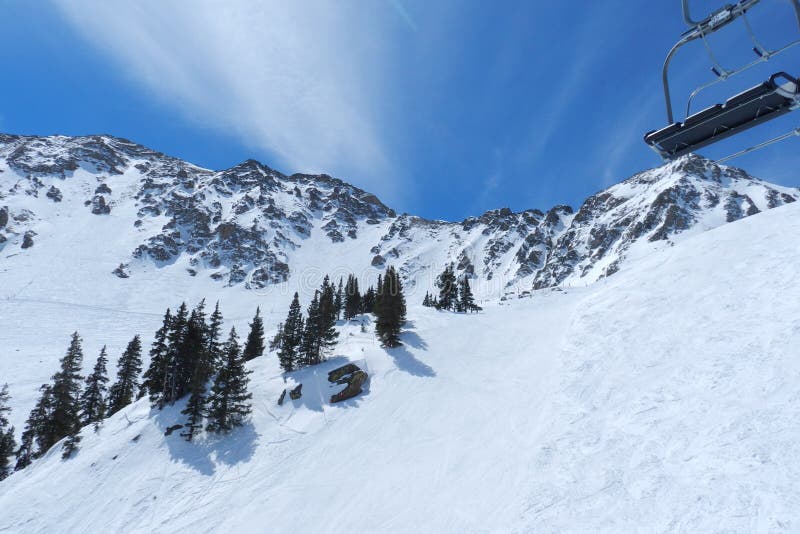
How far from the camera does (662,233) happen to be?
140125 millimetres

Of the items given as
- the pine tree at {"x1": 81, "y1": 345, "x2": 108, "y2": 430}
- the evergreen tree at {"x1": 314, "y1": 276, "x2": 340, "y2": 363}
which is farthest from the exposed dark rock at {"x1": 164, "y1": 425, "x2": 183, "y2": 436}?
the pine tree at {"x1": 81, "y1": 345, "x2": 108, "y2": 430}

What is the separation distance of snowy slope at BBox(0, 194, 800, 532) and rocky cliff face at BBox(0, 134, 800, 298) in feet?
361

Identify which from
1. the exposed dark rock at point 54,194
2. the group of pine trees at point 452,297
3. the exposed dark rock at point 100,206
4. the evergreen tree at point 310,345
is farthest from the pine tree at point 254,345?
the exposed dark rock at point 54,194

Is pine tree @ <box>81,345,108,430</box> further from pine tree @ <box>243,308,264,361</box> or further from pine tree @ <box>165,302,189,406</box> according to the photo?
pine tree @ <box>243,308,264,361</box>

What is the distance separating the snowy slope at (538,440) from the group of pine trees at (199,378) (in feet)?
6.15

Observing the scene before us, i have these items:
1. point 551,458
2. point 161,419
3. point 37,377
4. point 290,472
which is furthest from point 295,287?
point 551,458

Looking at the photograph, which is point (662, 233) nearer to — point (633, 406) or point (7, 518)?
→ point (633, 406)

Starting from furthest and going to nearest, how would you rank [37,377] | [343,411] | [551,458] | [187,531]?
[37,377] → [343,411] → [187,531] → [551,458]

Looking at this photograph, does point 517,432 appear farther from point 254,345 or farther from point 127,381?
point 127,381

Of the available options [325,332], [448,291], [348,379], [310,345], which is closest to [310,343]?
[310,345]

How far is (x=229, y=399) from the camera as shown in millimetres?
29688

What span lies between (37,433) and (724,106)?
5676 centimetres

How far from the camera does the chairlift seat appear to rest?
17.9 feet

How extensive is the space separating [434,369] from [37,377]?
56.1m
